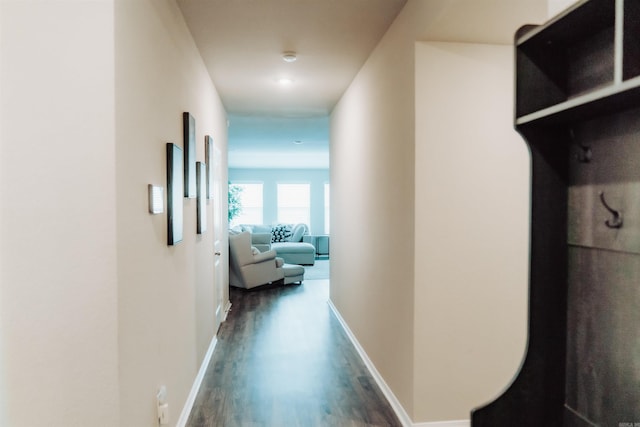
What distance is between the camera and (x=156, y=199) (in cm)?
189

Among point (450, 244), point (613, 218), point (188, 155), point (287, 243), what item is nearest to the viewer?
point (613, 218)

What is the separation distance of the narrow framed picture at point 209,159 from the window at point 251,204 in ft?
26.8

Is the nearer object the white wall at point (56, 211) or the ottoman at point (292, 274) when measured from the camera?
the white wall at point (56, 211)

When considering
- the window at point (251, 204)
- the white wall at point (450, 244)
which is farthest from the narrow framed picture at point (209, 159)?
the window at point (251, 204)

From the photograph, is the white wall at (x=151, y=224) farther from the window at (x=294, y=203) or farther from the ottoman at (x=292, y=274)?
the window at (x=294, y=203)

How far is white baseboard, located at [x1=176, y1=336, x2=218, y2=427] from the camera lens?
2535 mm

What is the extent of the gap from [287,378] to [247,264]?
3450 mm

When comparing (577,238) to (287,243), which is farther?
(287,243)

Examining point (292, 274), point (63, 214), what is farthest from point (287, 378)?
point (292, 274)

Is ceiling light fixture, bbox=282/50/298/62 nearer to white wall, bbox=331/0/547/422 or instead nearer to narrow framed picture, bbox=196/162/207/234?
white wall, bbox=331/0/547/422

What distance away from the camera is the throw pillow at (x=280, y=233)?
11234 mm

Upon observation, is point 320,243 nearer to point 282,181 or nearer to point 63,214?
point 282,181

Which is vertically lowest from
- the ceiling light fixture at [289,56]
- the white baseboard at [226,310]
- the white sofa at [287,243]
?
the white baseboard at [226,310]

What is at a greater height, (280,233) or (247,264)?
(280,233)
